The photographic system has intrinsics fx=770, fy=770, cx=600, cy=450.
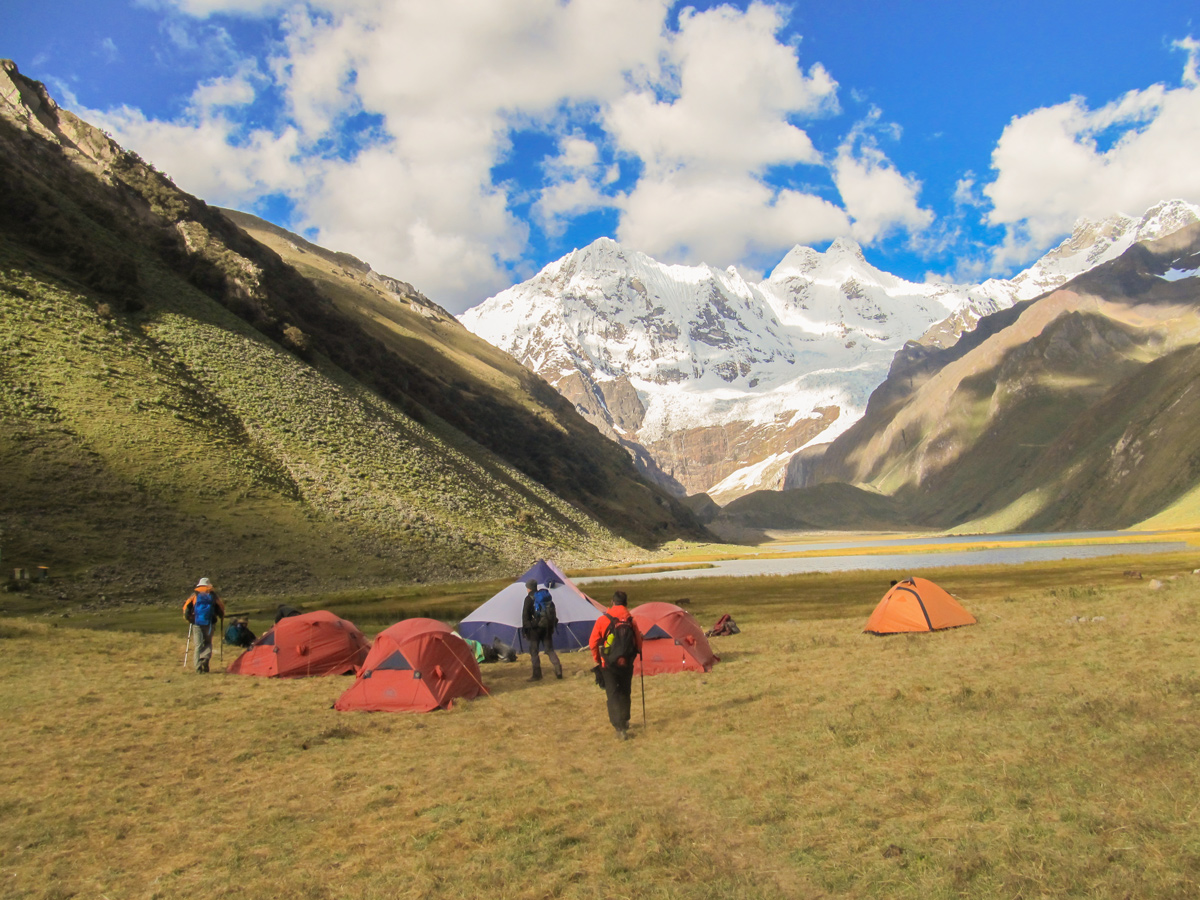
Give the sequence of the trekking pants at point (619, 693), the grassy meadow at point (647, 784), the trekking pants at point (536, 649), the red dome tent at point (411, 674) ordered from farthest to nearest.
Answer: the trekking pants at point (536, 649), the red dome tent at point (411, 674), the trekking pants at point (619, 693), the grassy meadow at point (647, 784)

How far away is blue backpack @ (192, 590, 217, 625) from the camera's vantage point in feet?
69.5

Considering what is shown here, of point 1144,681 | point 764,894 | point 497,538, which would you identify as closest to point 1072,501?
point 497,538

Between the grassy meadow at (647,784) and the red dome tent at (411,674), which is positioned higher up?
the red dome tent at (411,674)

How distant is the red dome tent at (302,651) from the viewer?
21.5 metres

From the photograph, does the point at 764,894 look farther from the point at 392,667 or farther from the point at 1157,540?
the point at 1157,540

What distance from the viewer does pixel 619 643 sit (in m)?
14.8

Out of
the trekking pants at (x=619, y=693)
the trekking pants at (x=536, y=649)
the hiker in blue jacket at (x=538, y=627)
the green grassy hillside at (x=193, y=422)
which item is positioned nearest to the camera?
the trekking pants at (x=619, y=693)

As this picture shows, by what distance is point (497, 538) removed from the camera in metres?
70.4

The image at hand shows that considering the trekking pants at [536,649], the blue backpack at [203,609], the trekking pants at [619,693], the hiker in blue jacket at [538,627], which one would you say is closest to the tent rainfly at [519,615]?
the hiker in blue jacket at [538,627]

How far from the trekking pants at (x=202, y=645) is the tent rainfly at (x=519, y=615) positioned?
8.08 m

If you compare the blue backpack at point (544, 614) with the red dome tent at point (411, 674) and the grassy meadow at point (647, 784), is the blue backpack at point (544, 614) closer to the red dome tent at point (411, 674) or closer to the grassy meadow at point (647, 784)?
the grassy meadow at point (647, 784)

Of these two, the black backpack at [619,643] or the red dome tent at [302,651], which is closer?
the black backpack at [619,643]

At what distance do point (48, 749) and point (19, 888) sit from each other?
6285 millimetres

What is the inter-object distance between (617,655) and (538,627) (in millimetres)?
7362
